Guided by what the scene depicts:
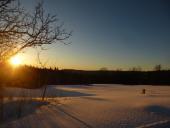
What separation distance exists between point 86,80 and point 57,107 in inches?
2477

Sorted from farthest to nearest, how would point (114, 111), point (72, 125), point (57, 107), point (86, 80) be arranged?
point (86, 80) → point (57, 107) → point (114, 111) → point (72, 125)

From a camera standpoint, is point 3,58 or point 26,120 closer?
point 26,120

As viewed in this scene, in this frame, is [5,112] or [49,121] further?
[5,112]

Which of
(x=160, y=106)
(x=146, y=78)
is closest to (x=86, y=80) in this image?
(x=146, y=78)

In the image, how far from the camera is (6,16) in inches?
487

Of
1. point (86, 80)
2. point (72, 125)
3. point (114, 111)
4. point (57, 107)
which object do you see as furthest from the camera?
point (86, 80)

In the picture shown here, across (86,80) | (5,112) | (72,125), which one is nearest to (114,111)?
(72,125)

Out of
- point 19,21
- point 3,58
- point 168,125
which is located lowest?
point 168,125

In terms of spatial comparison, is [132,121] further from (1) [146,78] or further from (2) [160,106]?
(1) [146,78]

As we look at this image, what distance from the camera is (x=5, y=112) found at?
40.9ft

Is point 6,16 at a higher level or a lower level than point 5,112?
higher

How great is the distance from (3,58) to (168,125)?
6822 mm

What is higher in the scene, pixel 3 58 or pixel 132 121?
pixel 3 58

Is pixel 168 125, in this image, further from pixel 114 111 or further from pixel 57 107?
pixel 57 107
